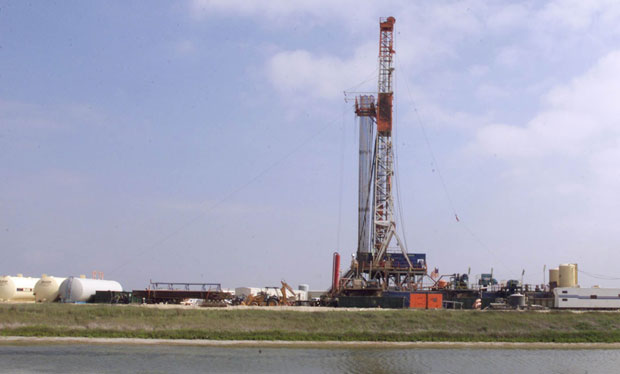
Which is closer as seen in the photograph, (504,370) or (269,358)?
(504,370)

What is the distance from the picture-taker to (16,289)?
60.2 m

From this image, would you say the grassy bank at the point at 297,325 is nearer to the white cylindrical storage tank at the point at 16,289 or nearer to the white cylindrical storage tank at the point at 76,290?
the white cylindrical storage tank at the point at 76,290

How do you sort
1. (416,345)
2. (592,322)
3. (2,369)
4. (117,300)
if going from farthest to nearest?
(117,300), (592,322), (416,345), (2,369)

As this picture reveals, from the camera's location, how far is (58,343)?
41.0 m

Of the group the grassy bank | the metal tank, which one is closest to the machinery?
the grassy bank

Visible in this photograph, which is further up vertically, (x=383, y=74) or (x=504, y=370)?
(x=383, y=74)

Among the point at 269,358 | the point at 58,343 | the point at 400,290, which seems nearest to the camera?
the point at 269,358

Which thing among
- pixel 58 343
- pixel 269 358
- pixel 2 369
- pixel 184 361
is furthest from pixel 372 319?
pixel 2 369

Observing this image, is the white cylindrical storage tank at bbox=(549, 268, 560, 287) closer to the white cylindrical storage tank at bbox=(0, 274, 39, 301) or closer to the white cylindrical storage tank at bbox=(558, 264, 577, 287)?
the white cylindrical storage tank at bbox=(558, 264, 577, 287)

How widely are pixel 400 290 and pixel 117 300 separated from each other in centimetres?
2660

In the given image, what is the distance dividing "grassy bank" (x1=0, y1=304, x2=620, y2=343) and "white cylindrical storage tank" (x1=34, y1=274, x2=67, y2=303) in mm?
10159

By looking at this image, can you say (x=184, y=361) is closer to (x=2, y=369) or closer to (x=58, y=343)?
(x=2, y=369)

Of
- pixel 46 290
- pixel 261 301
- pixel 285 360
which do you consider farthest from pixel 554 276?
pixel 46 290

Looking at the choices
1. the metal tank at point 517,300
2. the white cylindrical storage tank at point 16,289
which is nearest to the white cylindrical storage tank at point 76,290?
the white cylindrical storage tank at point 16,289
